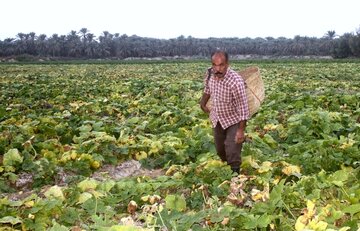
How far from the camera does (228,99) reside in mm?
4672

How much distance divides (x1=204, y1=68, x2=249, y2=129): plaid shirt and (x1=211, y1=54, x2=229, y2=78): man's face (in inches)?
3.6

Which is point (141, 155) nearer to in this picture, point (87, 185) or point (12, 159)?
point (12, 159)

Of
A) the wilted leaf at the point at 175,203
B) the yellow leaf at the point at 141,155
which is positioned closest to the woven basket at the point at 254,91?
the yellow leaf at the point at 141,155

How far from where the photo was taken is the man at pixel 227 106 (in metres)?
4.56

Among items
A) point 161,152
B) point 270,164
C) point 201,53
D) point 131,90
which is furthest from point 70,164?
point 201,53

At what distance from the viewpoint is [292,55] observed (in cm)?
8575

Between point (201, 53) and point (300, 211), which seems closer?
point (300, 211)

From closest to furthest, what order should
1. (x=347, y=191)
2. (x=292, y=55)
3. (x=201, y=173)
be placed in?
1. (x=347, y=191)
2. (x=201, y=173)
3. (x=292, y=55)

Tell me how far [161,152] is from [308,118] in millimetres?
2243

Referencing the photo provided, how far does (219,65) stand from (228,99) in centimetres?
39

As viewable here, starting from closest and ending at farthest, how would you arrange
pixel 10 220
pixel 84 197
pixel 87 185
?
pixel 10 220 < pixel 84 197 < pixel 87 185

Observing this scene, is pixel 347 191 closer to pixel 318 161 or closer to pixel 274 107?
pixel 318 161

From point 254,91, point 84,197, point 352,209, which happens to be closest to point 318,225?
point 352,209

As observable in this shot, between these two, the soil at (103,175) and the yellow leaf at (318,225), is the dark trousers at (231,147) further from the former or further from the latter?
the yellow leaf at (318,225)
